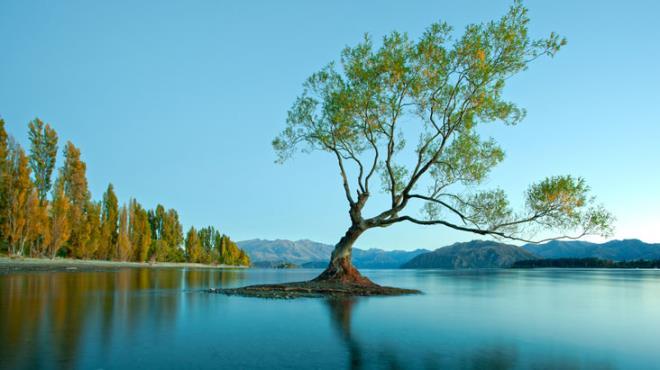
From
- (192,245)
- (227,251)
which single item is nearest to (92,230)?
(192,245)

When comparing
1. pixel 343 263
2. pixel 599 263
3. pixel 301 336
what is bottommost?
pixel 599 263

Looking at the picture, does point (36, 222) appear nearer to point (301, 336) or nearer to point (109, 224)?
point (109, 224)

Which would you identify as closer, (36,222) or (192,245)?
(36,222)

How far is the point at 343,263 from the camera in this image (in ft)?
92.6

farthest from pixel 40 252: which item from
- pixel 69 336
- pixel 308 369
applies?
pixel 308 369

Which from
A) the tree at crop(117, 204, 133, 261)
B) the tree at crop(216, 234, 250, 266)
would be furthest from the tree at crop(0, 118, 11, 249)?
the tree at crop(216, 234, 250, 266)

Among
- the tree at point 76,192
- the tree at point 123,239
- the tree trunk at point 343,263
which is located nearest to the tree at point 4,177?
the tree at point 76,192

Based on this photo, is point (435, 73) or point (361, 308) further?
point (435, 73)

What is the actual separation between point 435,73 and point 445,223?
9129mm

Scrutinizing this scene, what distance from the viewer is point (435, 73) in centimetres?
2441

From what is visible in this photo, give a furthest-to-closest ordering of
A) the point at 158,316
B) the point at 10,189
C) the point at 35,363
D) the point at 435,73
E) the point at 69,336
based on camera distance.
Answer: the point at 10,189 < the point at 435,73 < the point at 158,316 < the point at 69,336 < the point at 35,363

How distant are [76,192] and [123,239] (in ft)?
59.6

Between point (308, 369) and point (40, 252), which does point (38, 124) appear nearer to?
point (40, 252)

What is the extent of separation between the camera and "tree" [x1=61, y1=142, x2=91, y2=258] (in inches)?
2756
